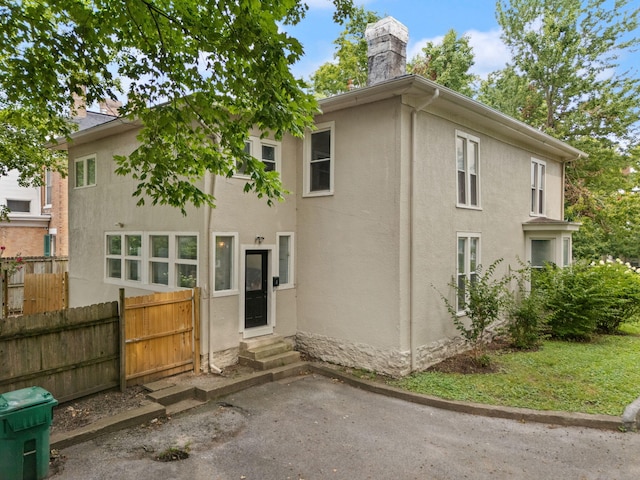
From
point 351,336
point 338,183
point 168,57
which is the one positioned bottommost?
point 351,336

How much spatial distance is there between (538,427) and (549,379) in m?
1.87

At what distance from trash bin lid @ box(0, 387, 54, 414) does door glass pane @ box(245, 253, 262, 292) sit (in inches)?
175

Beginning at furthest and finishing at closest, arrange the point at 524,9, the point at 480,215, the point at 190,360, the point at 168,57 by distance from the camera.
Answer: the point at 524,9, the point at 480,215, the point at 190,360, the point at 168,57

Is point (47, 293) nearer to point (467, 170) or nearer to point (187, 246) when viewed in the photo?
point (187, 246)

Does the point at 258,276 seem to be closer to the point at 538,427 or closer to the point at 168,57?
the point at 168,57

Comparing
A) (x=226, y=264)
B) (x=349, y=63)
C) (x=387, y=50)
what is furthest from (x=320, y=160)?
(x=349, y=63)

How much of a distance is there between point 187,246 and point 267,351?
2735mm

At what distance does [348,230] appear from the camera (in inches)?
326

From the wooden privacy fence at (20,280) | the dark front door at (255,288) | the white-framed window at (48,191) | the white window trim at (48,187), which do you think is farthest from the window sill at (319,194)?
the white-framed window at (48,191)

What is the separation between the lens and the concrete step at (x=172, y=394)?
6.37 m

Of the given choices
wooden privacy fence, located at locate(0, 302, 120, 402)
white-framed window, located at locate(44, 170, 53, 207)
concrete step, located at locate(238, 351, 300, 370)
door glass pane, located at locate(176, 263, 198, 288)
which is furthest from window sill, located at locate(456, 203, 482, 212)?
white-framed window, located at locate(44, 170, 53, 207)

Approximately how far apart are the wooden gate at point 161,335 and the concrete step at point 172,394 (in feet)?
2.02

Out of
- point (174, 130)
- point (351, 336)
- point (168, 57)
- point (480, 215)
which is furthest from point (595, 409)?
point (168, 57)

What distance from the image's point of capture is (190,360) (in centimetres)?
764
